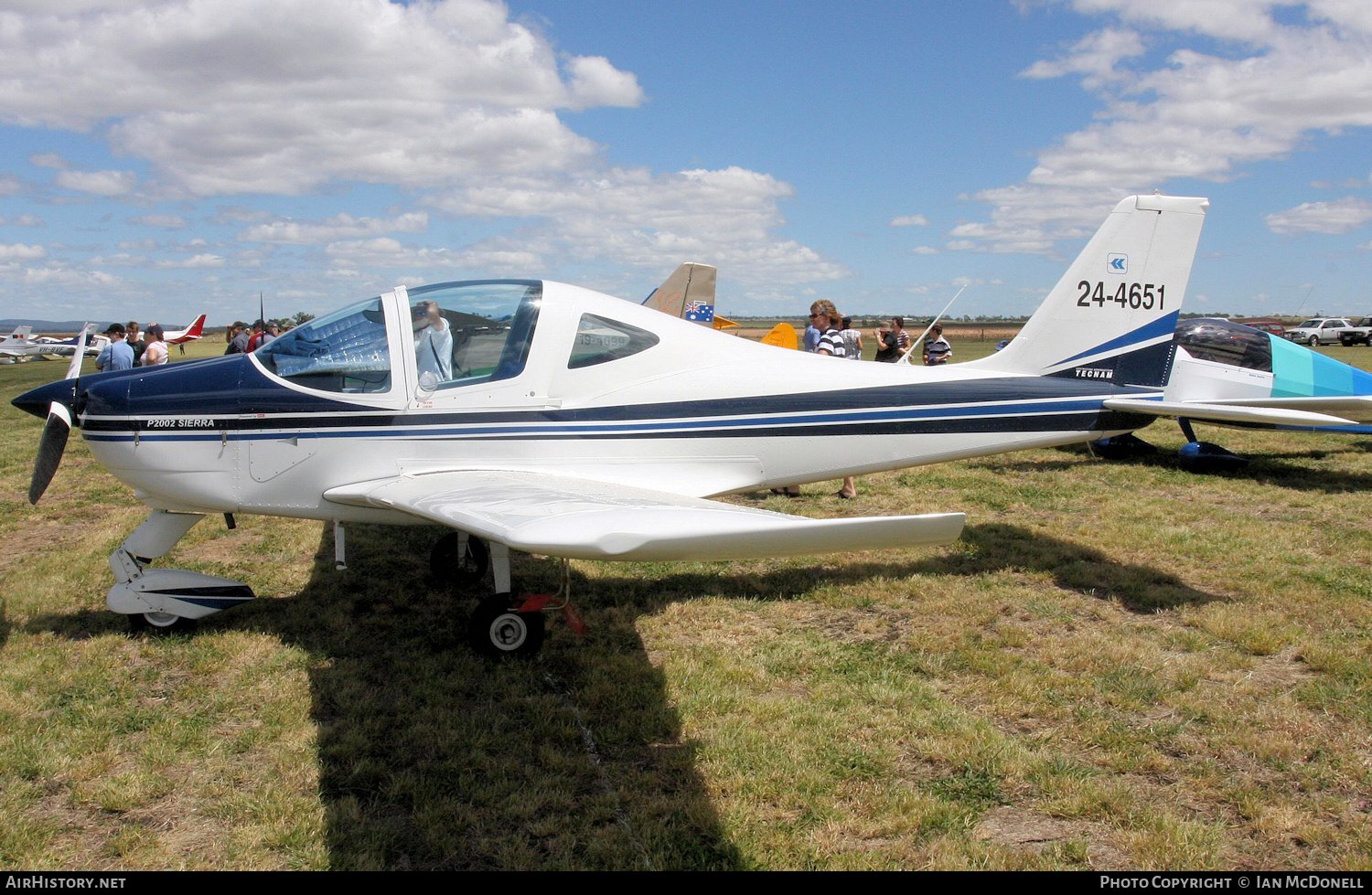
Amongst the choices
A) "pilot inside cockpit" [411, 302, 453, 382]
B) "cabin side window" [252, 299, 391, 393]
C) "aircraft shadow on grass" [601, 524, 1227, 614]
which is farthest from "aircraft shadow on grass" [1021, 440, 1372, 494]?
"cabin side window" [252, 299, 391, 393]

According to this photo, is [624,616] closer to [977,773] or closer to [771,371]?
[771,371]

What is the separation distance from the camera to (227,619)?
5371 mm

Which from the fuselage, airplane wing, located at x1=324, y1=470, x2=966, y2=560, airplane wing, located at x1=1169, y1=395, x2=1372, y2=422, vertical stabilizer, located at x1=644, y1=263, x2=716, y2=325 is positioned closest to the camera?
airplane wing, located at x1=324, y1=470, x2=966, y2=560

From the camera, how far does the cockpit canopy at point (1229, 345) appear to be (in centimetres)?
999

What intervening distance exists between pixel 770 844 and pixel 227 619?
3.93 meters

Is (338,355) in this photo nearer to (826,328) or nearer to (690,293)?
(826,328)

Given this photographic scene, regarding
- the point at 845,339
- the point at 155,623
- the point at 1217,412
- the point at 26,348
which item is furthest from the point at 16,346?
the point at 1217,412

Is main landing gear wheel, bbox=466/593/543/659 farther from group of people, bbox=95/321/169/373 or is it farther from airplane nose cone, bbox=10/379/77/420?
group of people, bbox=95/321/169/373

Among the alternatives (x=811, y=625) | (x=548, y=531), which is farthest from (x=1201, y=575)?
(x=548, y=531)

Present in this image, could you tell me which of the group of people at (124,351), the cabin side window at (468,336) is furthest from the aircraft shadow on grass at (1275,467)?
the group of people at (124,351)

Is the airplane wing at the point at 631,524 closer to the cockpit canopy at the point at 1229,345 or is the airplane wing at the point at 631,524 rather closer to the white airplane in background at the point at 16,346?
the cockpit canopy at the point at 1229,345

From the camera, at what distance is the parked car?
5028cm

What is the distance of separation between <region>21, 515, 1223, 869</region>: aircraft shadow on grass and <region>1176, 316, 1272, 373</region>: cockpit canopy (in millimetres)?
5018

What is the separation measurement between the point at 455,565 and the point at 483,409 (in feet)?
5.25
